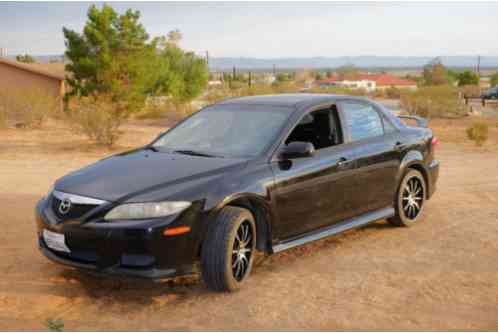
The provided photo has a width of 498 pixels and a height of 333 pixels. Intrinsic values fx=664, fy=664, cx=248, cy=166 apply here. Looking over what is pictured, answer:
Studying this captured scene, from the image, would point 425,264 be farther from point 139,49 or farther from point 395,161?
point 139,49

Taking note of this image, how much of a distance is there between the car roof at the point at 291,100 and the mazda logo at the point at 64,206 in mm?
→ 2255

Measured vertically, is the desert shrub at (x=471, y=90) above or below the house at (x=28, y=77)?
below

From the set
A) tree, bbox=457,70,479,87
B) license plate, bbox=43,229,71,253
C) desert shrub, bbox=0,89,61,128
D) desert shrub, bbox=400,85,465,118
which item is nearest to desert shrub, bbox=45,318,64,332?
license plate, bbox=43,229,71,253

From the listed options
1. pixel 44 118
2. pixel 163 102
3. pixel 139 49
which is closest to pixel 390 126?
pixel 44 118

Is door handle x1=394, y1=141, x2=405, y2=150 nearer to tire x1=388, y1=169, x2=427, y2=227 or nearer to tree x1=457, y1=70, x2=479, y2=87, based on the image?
tire x1=388, y1=169, x2=427, y2=227

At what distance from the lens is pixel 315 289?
5477 mm

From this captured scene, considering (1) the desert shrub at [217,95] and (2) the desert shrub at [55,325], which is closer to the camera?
(2) the desert shrub at [55,325]

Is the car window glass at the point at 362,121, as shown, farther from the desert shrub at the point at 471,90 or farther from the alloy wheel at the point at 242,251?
the desert shrub at the point at 471,90

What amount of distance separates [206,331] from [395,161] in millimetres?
3535

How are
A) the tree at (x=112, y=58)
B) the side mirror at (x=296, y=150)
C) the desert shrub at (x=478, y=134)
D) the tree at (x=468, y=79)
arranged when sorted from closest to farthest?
1. the side mirror at (x=296, y=150)
2. the desert shrub at (x=478, y=134)
3. the tree at (x=112, y=58)
4. the tree at (x=468, y=79)

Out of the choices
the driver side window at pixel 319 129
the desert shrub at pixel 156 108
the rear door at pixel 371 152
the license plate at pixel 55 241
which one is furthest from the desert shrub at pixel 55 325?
the desert shrub at pixel 156 108

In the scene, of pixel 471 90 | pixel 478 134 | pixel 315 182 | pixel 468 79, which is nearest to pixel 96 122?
pixel 478 134

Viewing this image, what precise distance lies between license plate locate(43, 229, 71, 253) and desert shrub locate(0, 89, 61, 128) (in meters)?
18.6

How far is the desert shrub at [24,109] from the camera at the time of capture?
23.2m
